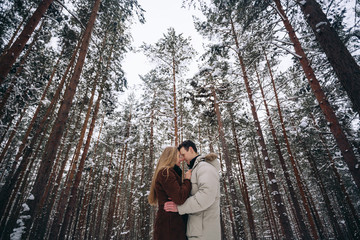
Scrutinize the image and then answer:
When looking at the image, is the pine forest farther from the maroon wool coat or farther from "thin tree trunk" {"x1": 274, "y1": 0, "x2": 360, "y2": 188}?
the maroon wool coat

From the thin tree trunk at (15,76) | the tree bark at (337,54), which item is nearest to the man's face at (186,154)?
the tree bark at (337,54)

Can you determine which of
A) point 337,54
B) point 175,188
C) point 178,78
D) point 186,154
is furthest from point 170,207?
point 178,78

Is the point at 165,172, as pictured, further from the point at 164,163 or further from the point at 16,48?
Answer: the point at 16,48

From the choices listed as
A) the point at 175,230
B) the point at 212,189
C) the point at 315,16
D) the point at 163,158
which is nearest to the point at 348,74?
the point at 315,16

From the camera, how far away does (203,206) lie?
2020mm

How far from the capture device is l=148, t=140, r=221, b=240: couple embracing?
6.78 feet

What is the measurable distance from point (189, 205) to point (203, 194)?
0.23 m

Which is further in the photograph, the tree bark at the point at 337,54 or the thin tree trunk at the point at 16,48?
the thin tree trunk at the point at 16,48

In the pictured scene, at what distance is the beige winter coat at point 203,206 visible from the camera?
2.04m

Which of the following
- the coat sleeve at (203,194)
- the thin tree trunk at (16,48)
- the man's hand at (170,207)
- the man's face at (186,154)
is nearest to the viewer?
the coat sleeve at (203,194)

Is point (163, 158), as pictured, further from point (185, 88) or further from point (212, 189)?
point (185, 88)

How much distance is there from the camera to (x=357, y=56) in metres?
8.81

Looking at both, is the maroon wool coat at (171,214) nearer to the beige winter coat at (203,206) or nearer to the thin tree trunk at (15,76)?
the beige winter coat at (203,206)

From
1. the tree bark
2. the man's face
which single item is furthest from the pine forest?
the man's face
